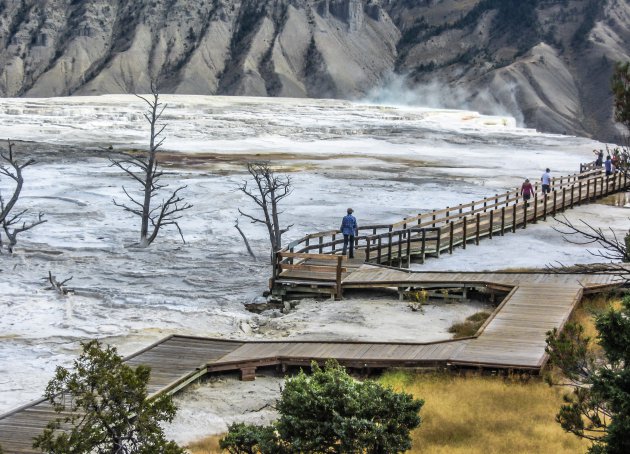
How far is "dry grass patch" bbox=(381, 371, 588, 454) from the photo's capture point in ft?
36.3

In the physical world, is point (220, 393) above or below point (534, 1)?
below

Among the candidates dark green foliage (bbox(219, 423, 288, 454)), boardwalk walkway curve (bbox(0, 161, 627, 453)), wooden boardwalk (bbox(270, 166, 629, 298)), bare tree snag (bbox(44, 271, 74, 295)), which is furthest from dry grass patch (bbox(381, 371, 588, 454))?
bare tree snag (bbox(44, 271, 74, 295))

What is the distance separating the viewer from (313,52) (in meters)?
130

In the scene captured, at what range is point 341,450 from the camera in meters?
8.72

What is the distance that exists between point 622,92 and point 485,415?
5223 mm

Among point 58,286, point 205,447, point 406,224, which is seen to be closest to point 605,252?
point 406,224

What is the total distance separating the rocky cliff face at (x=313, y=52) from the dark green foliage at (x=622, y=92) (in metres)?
98.5

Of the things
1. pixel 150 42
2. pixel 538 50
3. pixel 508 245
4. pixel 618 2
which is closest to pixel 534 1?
pixel 618 2

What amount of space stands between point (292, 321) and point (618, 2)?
440ft

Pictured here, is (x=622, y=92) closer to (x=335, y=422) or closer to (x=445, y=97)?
(x=335, y=422)

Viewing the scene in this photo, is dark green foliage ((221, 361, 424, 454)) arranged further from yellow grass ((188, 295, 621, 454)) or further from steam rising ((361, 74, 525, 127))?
steam rising ((361, 74, 525, 127))

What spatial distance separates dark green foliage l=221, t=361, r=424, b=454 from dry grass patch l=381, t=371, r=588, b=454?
80.9 inches

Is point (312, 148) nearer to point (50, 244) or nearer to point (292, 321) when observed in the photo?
point (50, 244)

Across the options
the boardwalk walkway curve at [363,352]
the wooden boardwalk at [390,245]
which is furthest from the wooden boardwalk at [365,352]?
the wooden boardwalk at [390,245]
